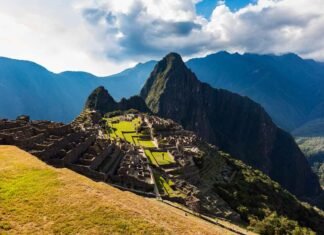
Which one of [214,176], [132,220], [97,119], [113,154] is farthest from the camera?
[97,119]

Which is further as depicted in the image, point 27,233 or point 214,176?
point 214,176

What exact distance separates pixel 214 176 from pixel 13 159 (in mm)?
59739

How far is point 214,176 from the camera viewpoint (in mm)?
84500

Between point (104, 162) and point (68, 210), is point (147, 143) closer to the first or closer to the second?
point (104, 162)

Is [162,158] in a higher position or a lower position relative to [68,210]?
higher

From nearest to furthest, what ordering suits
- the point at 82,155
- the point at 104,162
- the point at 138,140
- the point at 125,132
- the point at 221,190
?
the point at 82,155 → the point at 104,162 → the point at 221,190 → the point at 138,140 → the point at 125,132

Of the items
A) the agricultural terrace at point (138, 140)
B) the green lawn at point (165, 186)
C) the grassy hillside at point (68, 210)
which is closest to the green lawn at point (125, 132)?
the agricultural terrace at point (138, 140)

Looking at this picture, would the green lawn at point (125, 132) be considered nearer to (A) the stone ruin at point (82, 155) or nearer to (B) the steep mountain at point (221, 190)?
(B) the steep mountain at point (221, 190)

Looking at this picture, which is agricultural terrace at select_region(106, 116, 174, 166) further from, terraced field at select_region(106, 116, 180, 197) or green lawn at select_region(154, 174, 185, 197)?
green lawn at select_region(154, 174, 185, 197)

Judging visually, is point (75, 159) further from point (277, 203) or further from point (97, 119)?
point (97, 119)

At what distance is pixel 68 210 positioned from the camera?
2153 centimetres

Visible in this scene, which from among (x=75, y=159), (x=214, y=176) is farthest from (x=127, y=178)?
(x=214, y=176)

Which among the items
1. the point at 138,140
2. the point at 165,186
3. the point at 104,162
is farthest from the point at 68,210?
the point at 138,140

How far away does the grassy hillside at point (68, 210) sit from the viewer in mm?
19906
